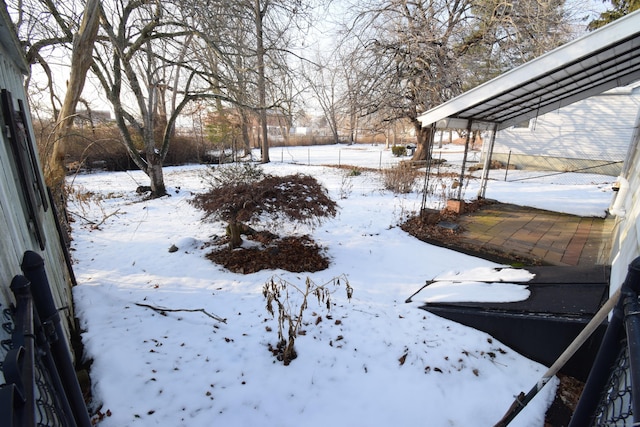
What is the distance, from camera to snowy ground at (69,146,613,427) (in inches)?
88.5

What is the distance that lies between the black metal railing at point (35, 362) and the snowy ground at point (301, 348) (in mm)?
1190

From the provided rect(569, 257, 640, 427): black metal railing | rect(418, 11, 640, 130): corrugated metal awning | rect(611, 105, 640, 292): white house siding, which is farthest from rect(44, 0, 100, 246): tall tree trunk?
rect(611, 105, 640, 292): white house siding

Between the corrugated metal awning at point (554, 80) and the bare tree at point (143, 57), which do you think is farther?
the bare tree at point (143, 57)

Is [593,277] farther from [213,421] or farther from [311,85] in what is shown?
[311,85]

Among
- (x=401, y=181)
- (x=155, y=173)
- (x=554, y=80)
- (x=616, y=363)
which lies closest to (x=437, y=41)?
(x=401, y=181)

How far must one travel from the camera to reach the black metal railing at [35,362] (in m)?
0.68

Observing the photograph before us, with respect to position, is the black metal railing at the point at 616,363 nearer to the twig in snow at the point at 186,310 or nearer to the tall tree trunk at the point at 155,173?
the twig in snow at the point at 186,310

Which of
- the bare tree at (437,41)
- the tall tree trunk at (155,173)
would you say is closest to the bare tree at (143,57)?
the tall tree trunk at (155,173)

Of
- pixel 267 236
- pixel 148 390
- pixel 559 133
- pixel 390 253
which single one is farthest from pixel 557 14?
pixel 148 390

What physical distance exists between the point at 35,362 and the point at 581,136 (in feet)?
57.6

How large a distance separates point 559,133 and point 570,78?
397 inches

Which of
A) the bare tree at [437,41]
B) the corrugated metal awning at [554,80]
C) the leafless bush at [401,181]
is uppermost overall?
the bare tree at [437,41]

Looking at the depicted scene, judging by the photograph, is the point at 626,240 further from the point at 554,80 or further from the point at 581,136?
the point at 581,136

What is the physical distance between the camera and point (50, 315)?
1.16m
